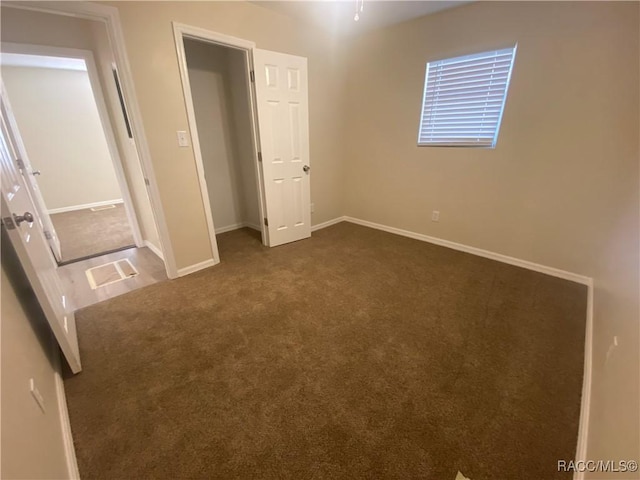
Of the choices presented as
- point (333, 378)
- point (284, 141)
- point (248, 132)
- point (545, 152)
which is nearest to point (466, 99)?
point (545, 152)

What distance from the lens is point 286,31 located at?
9.36 feet

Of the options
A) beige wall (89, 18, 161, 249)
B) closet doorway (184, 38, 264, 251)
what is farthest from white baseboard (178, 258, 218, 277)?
closet doorway (184, 38, 264, 251)

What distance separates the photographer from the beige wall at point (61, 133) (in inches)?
167

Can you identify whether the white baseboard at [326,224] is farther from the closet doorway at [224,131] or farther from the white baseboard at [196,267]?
the white baseboard at [196,267]

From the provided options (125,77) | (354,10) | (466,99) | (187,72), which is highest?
(354,10)

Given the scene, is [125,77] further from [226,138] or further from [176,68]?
[226,138]

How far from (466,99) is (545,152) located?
91 cm

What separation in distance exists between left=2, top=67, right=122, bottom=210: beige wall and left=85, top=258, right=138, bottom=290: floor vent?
317 cm

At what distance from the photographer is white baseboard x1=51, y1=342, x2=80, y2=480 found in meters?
1.13

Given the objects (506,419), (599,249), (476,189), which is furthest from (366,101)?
(506,419)

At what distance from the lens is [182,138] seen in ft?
7.85

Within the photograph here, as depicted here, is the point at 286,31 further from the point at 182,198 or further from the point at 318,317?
the point at 318,317

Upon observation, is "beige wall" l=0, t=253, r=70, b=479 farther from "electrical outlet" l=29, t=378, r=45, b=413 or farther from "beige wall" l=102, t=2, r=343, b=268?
"beige wall" l=102, t=2, r=343, b=268

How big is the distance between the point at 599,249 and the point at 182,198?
3.80 metres
